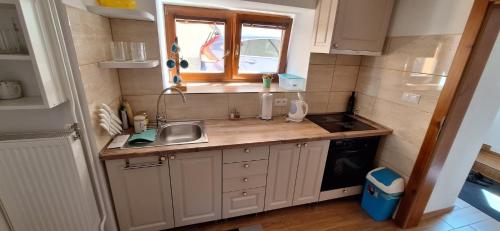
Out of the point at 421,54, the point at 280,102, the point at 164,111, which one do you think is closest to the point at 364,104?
the point at 421,54

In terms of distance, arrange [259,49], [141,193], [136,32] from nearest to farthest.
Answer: [141,193], [136,32], [259,49]

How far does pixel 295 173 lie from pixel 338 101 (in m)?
0.97

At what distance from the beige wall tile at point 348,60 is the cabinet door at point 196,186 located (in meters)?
1.47

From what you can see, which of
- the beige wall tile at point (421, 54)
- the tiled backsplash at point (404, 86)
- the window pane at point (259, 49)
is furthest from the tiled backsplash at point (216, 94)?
the window pane at point (259, 49)

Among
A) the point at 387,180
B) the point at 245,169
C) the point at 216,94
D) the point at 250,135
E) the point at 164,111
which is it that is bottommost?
the point at 387,180

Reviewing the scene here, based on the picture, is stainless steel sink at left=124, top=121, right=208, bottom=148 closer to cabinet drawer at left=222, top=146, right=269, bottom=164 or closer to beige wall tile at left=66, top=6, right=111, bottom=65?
cabinet drawer at left=222, top=146, right=269, bottom=164

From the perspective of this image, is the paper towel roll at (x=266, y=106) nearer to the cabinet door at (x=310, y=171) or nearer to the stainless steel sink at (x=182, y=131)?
the cabinet door at (x=310, y=171)

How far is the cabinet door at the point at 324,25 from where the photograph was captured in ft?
5.41

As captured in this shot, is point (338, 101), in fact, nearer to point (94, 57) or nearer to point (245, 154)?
point (245, 154)

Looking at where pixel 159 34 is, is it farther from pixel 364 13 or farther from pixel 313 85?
pixel 364 13

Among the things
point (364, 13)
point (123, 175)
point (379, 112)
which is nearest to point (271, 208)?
point (123, 175)

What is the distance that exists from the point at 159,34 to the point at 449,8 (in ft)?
6.75

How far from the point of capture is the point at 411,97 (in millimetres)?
1672

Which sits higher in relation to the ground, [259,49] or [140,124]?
[259,49]
